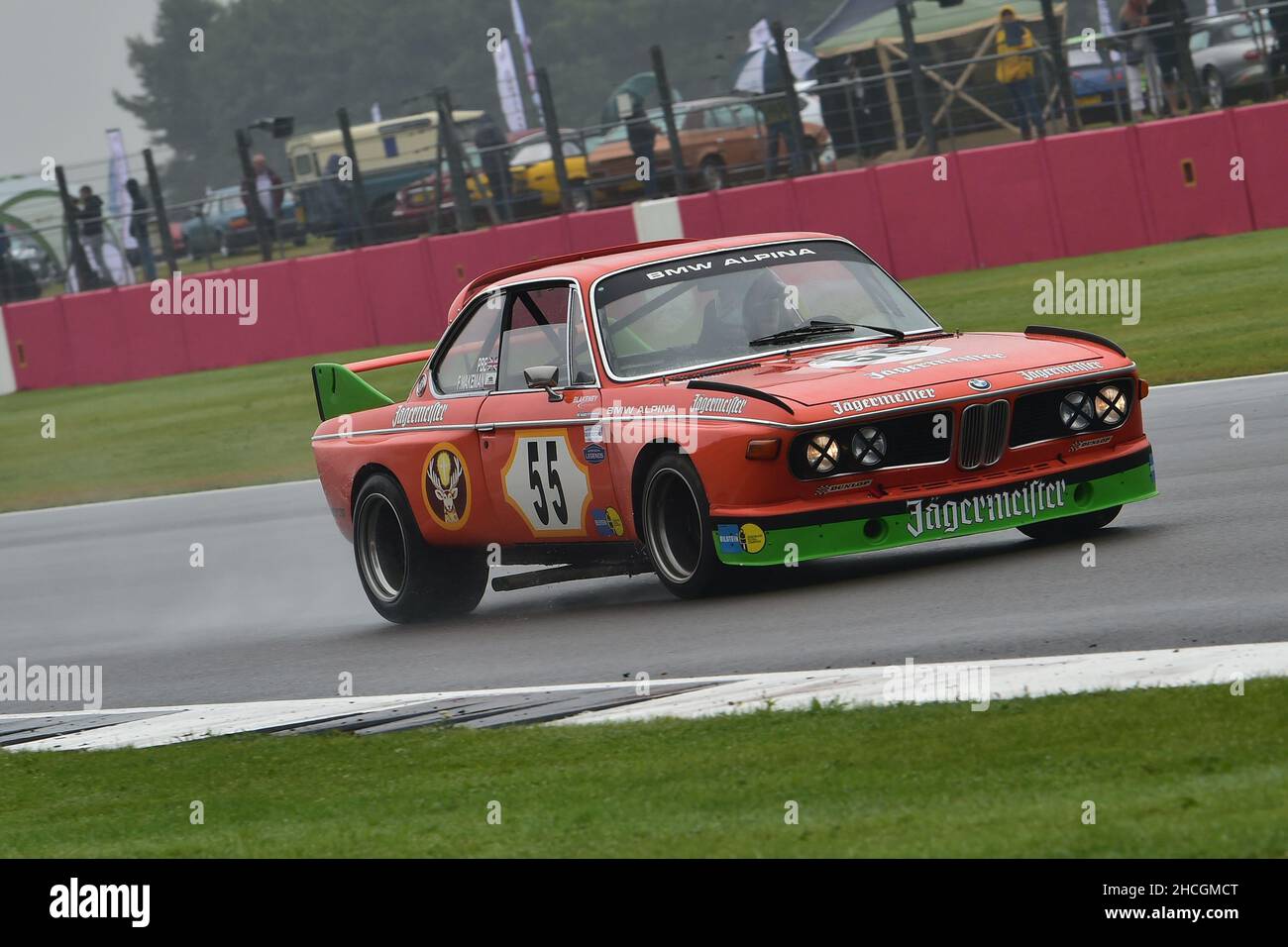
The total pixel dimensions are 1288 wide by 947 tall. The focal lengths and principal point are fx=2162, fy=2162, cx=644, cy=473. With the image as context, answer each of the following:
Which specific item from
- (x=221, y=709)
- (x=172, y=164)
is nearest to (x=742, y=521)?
(x=221, y=709)

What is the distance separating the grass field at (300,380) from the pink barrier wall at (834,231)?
11.8 inches

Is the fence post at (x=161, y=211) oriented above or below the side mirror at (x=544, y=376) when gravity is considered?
above

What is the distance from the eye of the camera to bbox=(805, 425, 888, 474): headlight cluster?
865 cm

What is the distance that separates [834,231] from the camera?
22.9m

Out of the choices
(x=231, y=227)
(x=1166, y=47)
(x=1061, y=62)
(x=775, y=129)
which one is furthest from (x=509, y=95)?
(x=1166, y=47)

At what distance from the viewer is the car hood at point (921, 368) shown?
873cm

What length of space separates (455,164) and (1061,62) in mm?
8050

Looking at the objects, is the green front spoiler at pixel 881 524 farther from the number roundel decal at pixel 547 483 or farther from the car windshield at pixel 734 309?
the car windshield at pixel 734 309

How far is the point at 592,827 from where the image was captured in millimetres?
5508

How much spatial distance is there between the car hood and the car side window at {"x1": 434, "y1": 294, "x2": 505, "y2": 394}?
55.9 inches

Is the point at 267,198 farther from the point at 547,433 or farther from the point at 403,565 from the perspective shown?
the point at 547,433

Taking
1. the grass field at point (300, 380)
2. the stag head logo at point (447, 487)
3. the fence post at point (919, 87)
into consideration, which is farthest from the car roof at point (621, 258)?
the fence post at point (919, 87)
